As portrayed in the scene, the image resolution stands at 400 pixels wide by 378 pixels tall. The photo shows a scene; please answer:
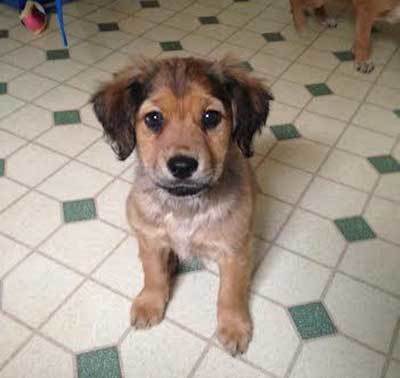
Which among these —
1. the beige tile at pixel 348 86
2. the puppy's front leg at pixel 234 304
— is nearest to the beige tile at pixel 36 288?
the puppy's front leg at pixel 234 304

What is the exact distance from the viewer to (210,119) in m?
1.40

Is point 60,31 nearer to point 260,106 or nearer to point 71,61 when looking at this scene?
point 71,61

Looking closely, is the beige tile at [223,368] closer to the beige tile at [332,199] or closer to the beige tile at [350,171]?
the beige tile at [332,199]

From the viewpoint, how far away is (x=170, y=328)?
1.87 meters

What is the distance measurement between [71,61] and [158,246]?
2.36 metres

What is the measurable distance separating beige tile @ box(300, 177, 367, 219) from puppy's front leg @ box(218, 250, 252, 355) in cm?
75

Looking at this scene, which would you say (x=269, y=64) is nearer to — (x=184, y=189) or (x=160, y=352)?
(x=184, y=189)

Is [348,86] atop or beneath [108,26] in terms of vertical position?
beneath

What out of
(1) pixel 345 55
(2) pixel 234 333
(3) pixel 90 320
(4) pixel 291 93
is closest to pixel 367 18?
(1) pixel 345 55

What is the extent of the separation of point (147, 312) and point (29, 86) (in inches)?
85.5

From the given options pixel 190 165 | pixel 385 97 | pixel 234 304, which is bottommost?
pixel 385 97

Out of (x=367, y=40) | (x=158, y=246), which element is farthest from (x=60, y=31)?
(x=158, y=246)

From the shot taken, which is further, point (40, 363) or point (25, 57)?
point (25, 57)

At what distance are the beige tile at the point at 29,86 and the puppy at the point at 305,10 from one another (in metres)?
2.26
